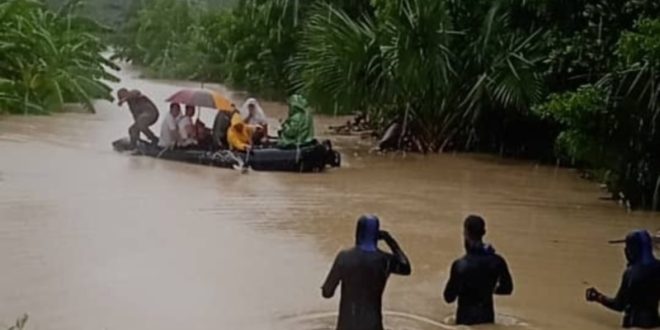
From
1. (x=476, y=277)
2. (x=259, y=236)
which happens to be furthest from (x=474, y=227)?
(x=259, y=236)

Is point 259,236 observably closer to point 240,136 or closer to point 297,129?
point 297,129

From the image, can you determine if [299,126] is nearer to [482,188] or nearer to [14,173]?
[482,188]

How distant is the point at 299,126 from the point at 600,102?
4.90m

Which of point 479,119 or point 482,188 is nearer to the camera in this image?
point 482,188

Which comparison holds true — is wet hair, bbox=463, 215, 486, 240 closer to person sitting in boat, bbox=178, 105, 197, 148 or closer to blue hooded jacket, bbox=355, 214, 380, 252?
blue hooded jacket, bbox=355, 214, 380, 252

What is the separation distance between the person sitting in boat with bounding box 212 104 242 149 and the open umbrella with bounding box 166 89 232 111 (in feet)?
0.82

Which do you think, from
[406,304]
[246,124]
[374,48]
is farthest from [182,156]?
[406,304]

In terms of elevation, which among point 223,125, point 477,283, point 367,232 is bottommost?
point 477,283

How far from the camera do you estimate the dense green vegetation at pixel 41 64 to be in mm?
26281

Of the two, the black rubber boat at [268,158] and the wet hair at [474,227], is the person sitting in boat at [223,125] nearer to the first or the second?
the black rubber boat at [268,158]

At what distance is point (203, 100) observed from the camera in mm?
19500

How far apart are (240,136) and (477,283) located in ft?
34.3

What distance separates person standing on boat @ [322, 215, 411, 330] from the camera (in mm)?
7520

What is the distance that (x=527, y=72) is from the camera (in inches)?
798
